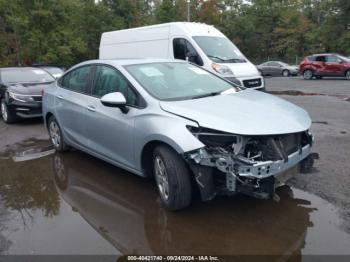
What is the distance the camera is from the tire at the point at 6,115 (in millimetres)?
9641

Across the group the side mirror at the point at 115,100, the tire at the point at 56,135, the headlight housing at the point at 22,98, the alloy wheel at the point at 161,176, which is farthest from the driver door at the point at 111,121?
the headlight housing at the point at 22,98

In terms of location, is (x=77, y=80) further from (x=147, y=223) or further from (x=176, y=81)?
(x=147, y=223)

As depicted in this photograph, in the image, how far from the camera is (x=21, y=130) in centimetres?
894

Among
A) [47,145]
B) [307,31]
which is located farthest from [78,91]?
[307,31]

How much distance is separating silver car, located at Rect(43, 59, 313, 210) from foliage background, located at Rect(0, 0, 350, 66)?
21.4 m

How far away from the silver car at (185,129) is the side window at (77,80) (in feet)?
0.09

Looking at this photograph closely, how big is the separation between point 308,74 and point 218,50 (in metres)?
14.6

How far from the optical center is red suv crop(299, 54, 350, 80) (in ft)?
71.7

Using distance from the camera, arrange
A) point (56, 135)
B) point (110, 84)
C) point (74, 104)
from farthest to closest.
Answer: point (56, 135)
point (74, 104)
point (110, 84)

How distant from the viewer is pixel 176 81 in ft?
16.4

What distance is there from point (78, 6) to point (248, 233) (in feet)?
93.5

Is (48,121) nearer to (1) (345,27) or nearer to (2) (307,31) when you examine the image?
(1) (345,27)

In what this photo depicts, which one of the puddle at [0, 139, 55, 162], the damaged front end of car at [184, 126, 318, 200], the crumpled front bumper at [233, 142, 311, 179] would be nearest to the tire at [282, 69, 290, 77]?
the puddle at [0, 139, 55, 162]

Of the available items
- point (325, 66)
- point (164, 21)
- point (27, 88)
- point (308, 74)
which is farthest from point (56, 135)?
point (164, 21)
